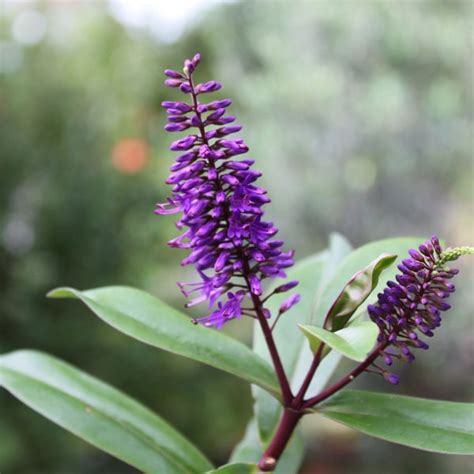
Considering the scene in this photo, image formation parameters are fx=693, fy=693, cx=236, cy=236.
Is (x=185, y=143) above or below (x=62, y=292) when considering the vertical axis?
above

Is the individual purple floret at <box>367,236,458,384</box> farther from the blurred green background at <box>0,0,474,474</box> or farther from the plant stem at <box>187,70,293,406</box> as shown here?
the blurred green background at <box>0,0,474,474</box>

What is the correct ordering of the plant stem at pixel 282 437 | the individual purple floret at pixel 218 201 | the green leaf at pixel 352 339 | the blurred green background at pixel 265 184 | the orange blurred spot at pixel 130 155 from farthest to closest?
1. the orange blurred spot at pixel 130 155
2. the blurred green background at pixel 265 184
3. the plant stem at pixel 282 437
4. the individual purple floret at pixel 218 201
5. the green leaf at pixel 352 339

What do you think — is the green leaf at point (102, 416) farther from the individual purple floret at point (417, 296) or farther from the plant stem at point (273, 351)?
the individual purple floret at point (417, 296)

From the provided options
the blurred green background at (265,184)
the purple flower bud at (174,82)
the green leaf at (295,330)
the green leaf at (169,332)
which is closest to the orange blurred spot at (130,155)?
the blurred green background at (265,184)

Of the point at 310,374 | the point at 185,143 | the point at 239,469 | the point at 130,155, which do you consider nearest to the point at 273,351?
the point at 310,374

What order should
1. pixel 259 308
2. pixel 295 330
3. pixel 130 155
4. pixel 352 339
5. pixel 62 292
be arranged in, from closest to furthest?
1. pixel 352 339
2. pixel 259 308
3. pixel 62 292
4. pixel 295 330
5. pixel 130 155

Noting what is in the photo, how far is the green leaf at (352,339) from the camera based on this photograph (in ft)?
2.42

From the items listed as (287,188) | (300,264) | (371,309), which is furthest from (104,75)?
(371,309)

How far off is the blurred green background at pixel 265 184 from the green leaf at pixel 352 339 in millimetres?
3749

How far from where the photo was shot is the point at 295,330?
1.26 meters

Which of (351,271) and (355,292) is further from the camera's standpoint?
(351,271)

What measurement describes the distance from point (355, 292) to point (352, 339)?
0.11 metres

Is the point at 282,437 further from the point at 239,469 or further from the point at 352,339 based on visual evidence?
the point at 352,339

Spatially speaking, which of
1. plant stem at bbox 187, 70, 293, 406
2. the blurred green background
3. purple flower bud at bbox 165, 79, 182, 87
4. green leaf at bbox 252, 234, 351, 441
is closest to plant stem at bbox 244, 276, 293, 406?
plant stem at bbox 187, 70, 293, 406
